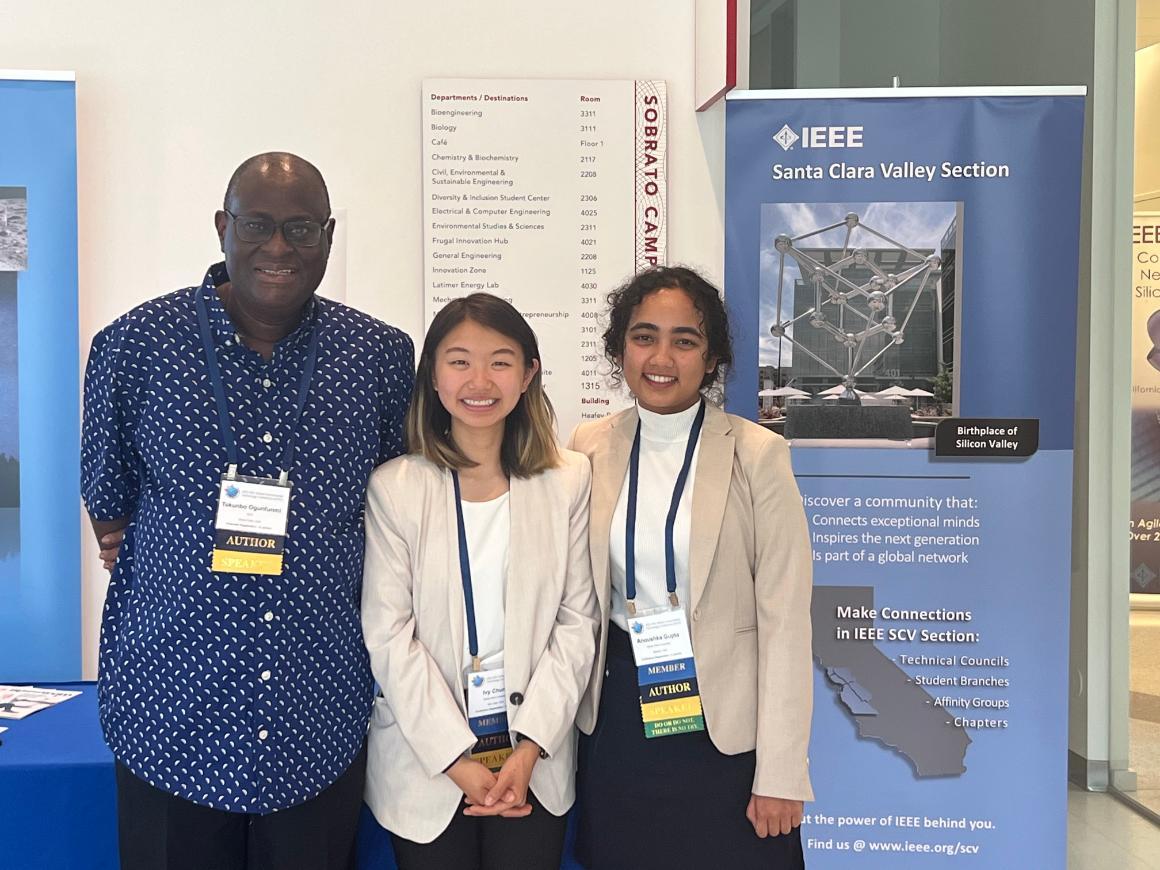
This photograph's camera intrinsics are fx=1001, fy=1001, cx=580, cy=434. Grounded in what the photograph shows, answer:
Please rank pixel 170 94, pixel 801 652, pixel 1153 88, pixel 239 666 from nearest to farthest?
pixel 239 666 < pixel 801 652 < pixel 170 94 < pixel 1153 88

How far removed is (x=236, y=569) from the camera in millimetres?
1462

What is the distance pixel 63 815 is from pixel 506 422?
109cm

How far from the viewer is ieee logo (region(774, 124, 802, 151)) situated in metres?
3.05

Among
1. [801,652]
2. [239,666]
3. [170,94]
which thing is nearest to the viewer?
[239,666]

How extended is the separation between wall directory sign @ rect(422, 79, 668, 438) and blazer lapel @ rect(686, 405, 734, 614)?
1.30 meters

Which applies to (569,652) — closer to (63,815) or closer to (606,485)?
(606,485)

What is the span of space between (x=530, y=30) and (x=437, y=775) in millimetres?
2299

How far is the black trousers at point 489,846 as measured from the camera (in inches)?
63.2

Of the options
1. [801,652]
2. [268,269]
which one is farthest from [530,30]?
[801,652]

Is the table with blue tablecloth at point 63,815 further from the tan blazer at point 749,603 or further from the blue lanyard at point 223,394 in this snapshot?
the blue lanyard at point 223,394

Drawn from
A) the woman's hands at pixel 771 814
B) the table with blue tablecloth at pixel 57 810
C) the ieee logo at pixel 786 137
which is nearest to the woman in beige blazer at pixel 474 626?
the woman's hands at pixel 771 814

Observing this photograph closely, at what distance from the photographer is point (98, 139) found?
9.95 feet

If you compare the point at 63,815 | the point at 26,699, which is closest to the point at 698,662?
the point at 63,815

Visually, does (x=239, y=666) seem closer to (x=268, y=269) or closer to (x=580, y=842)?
(x=268, y=269)
